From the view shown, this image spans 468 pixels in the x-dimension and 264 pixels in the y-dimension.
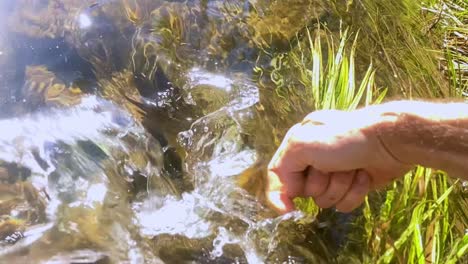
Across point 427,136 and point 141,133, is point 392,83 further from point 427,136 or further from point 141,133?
point 141,133

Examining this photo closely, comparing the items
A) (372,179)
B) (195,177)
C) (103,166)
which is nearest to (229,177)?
(195,177)

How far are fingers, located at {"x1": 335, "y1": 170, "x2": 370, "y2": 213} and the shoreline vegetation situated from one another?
8.5 inches

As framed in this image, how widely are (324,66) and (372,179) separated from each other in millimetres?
1006

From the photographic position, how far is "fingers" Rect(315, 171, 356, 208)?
1.72 meters

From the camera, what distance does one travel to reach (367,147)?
5.41 ft

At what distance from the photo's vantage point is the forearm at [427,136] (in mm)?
1668

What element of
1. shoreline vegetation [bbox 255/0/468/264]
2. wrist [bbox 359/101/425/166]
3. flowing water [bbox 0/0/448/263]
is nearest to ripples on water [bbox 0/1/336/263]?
flowing water [bbox 0/0/448/263]

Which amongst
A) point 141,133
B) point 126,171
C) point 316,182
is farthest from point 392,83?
point 126,171

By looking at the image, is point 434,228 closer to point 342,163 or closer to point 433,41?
point 342,163

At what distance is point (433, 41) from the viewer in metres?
3.06

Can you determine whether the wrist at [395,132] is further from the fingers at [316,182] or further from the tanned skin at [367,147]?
the fingers at [316,182]

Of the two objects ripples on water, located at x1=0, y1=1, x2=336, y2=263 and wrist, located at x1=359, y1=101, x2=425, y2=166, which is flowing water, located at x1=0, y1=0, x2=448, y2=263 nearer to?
ripples on water, located at x1=0, y1=1, x2=336, y2=263

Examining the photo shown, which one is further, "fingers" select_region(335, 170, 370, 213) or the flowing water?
the flowing water

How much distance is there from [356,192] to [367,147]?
19 cm
